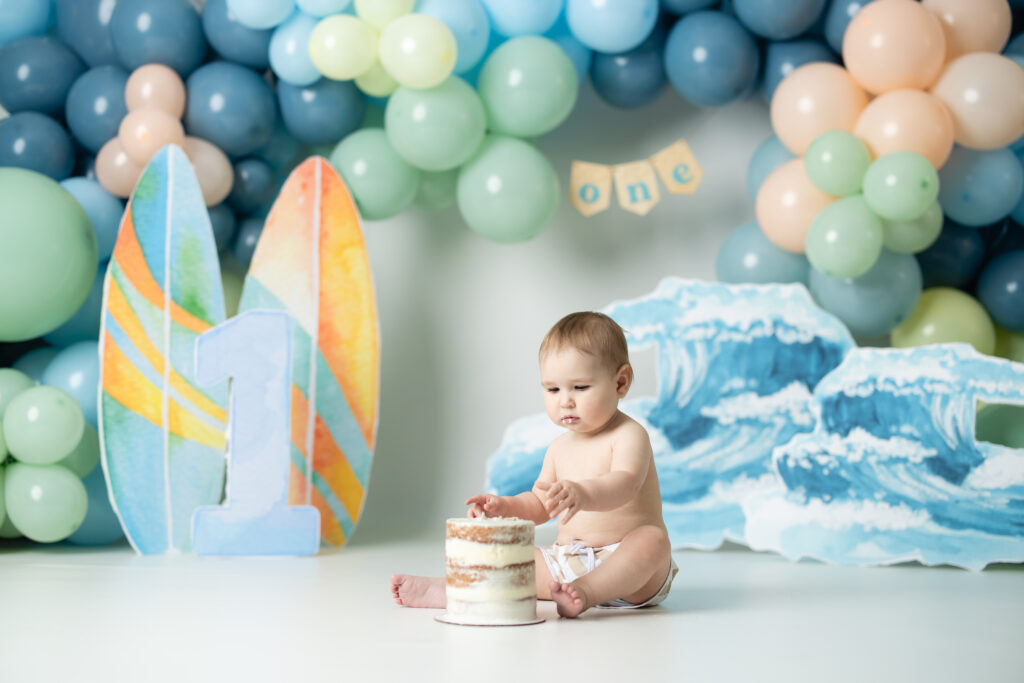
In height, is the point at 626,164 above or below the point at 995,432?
above

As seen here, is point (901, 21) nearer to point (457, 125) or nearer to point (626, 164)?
point (626, 164)

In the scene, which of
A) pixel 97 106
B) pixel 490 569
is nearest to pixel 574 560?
pixel 490 569

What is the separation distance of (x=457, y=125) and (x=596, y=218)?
0.80 m

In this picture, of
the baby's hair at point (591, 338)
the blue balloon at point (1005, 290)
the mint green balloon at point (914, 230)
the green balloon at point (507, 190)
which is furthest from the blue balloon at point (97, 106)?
the blue balloon at point (1005, 290)

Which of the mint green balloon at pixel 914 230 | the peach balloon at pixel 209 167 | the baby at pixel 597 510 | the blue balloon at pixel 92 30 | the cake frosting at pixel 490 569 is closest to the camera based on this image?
the cake frosting at pixel 490 569

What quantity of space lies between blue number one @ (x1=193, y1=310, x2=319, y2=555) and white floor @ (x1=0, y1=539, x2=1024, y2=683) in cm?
18

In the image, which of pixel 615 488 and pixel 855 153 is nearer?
pixel 615 488

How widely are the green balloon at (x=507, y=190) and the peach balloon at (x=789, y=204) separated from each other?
1.89 feet

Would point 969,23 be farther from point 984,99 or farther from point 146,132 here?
point 146,132

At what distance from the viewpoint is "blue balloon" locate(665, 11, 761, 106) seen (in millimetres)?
2850

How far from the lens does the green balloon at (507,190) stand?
2.88 metres

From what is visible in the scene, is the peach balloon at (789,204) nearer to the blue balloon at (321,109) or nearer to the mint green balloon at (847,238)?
the mint green balloon at (847,238)

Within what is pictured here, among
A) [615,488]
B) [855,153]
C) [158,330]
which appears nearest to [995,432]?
[855,153]

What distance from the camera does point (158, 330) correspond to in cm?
291
